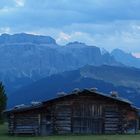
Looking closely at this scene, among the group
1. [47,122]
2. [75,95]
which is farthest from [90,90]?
[47,122]

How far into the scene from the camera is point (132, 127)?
A: 195 ft

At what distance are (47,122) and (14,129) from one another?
10.7 feet

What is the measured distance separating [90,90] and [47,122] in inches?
207

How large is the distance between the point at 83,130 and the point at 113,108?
3662mm

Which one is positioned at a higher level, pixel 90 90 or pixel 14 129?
pixel 90 90

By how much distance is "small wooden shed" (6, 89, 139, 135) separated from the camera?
2239 inches

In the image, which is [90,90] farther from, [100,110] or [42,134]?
[42,134]

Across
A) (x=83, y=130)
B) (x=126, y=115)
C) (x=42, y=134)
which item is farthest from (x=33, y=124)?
(x=126, y=115)

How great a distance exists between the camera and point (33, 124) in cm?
5697

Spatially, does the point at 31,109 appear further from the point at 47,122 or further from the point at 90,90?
the point at 90,90

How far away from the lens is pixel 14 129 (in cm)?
5691

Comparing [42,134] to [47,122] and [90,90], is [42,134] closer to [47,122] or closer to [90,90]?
[47,122]

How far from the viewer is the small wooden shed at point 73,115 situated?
56.9 m

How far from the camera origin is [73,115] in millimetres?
57406
